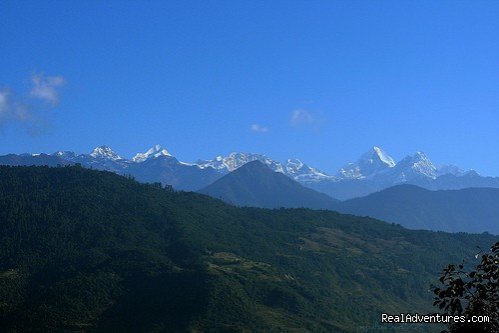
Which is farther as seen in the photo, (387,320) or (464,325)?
(387,320)

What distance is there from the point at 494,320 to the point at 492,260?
334 cm

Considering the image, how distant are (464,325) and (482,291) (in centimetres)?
205

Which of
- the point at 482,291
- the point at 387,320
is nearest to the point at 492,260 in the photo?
the point at 482,291

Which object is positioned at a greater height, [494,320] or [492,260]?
[492,260]

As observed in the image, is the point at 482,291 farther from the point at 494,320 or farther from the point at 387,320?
the point at 387,320

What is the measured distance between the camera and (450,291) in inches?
1283

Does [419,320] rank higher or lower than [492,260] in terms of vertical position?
lower

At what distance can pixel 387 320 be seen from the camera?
59281 millimetres

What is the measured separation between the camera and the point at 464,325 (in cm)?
3388

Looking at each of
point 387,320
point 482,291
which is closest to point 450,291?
point 482,291

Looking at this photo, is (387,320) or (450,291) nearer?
(450,291)

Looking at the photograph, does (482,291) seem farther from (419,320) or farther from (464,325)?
(419,320)

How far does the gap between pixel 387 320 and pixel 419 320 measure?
2997 millimetres

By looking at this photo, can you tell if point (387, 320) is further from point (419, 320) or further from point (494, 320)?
point (494, 320)
